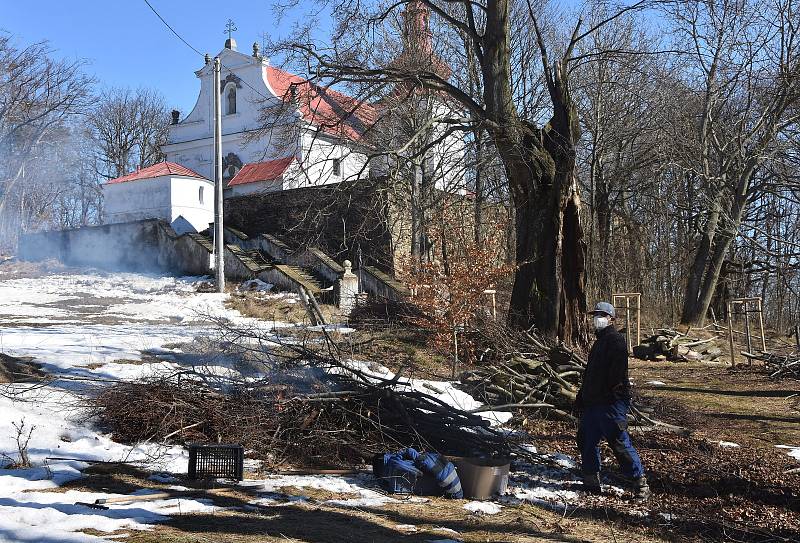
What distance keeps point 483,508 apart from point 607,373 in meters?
1.92

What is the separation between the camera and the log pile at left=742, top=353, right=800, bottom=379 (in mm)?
15992

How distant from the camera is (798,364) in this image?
16.2 m

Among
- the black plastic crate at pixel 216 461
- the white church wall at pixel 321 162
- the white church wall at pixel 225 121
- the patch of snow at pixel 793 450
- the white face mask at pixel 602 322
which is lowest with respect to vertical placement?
the patch of snow at pixel 793 450

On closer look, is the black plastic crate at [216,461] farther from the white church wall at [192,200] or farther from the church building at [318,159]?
the white church wall at [192,200]

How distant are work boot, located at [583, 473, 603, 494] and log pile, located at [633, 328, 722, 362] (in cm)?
1336

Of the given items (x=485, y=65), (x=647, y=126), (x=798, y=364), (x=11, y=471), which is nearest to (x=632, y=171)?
(x=647, y=126)

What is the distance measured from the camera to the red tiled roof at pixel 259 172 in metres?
34.9

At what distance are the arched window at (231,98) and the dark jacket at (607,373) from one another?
3681cm

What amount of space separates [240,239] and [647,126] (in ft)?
54.7

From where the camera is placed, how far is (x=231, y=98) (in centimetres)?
4125

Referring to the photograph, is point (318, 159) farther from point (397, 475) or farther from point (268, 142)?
point (397, 475)

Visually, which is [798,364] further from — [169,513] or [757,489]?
[169,513]

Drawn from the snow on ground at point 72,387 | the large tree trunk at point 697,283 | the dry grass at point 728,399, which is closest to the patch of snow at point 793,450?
the dry grass at point 728,399

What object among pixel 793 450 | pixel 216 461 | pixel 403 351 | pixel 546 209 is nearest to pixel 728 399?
pixel 793 450
